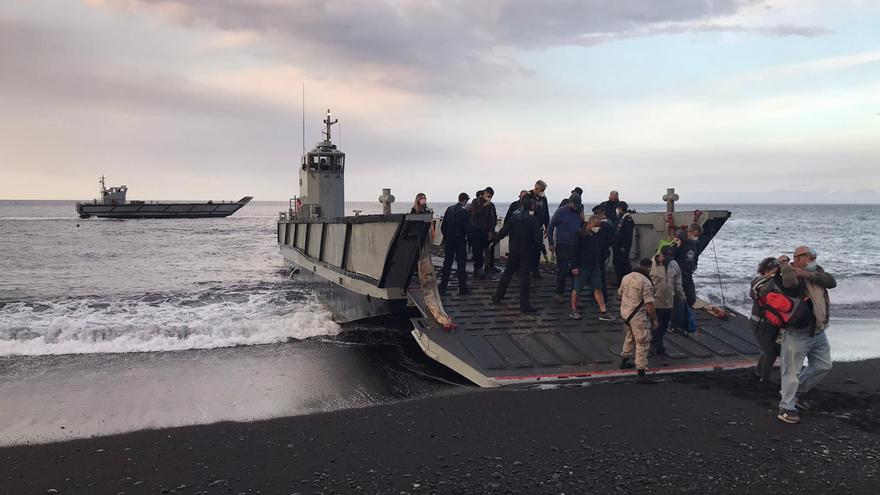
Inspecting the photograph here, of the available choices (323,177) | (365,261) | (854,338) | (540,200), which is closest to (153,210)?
(323,177)

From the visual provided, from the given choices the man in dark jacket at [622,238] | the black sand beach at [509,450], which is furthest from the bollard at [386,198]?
the black sand beach at [509,450]

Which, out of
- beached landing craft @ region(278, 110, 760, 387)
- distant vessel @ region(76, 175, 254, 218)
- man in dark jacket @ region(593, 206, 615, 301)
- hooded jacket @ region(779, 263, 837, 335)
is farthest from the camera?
distant vessel @ region(76, 175, 254, 218)

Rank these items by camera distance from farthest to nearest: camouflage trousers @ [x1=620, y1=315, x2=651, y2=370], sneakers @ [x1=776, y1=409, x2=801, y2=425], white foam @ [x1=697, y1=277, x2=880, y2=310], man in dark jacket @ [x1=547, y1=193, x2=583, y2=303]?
1. white foam @ [x1=697, y1=277, x2=880, y2=310]
2. man in dark jacket @ [x1=547, y1=193, x2=583, y2=303]
3. camouflage trousers @ [x1=620, y1=315, x2=651, y2=370]
4. sneakers @ [x1=776, y1=409, x2=801, y2=425]

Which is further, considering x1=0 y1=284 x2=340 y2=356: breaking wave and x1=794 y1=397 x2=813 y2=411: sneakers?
x1=0 y1=284 x2=340 y2=356: breaking wave

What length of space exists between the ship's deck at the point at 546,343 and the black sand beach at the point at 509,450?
0.62 metres

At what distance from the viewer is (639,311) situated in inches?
254

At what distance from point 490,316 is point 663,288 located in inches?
106

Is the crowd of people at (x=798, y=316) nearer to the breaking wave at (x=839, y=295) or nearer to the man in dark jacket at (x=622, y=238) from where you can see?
the man in dark jacket at (x=622, y=238)

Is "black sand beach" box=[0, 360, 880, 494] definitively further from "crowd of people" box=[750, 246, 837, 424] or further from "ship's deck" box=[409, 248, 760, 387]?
"ship's deck" box=[409, 248, 760, 387]

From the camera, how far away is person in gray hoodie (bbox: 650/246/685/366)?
714cm

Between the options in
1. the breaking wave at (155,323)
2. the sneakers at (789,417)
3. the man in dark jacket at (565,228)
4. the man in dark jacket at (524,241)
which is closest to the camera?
the sneakers at (789,417)

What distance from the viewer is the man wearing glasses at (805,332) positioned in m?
5.02

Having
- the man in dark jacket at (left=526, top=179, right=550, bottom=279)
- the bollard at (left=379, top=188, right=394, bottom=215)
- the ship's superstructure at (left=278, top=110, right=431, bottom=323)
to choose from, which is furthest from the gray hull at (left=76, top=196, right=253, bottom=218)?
the man in dark jacket at (left=526, top=179, right=550, bottom=279)

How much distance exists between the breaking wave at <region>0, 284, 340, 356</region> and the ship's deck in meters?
3.83
